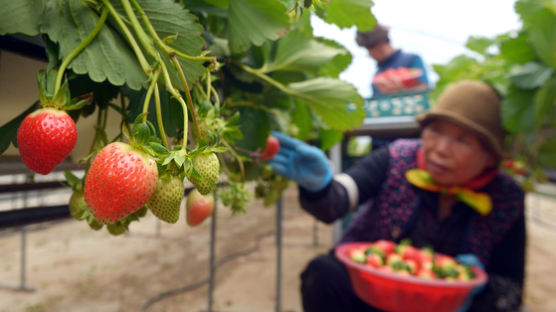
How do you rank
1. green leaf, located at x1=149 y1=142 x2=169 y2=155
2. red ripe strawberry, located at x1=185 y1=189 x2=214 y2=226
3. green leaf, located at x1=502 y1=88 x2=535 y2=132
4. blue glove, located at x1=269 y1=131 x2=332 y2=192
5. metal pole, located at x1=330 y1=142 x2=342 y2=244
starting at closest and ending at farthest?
green leaf, located at x1=149 y1=142 x2=169 y2=155 → red ripe strawberry, located at x1=185 y1=189 x2=214 y2=226 → blue glove, located at x1=269 y1=131 x2=332 y2=192 → green leaf, located at x1=502 y1=88 x2=535 y2=132 → metal pole, located at x1=330 y1=142 x2=342 y2=244

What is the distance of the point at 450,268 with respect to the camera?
1.01m

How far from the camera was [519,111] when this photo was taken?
1.00 metres

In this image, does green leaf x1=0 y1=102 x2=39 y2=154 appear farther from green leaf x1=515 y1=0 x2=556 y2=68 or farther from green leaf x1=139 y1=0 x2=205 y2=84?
green leaf x1=515 y1=0 x2=556 y2=68

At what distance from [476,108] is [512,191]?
1.12 feet

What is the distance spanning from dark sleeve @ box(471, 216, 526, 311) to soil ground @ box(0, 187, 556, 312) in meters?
0.81

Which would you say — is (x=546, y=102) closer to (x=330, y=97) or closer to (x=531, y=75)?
(x=531, y=75)

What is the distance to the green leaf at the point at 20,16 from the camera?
0.63ft

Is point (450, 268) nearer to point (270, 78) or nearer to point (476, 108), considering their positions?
point (476, 108)

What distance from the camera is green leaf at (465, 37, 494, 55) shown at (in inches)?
58.4

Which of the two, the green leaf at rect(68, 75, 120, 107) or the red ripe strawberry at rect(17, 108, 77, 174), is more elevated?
the green leaf at rect(68, 75, 120, 107)

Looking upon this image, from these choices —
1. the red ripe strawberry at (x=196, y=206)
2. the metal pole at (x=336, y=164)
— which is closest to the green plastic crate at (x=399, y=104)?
the metal pole at (x=336, y=164)

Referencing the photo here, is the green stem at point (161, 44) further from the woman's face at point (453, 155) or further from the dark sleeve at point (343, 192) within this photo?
the woman's face at point (453, 155)

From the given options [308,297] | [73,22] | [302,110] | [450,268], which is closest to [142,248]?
[308,297]

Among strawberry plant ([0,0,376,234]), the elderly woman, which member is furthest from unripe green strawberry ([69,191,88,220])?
the elderly woman
